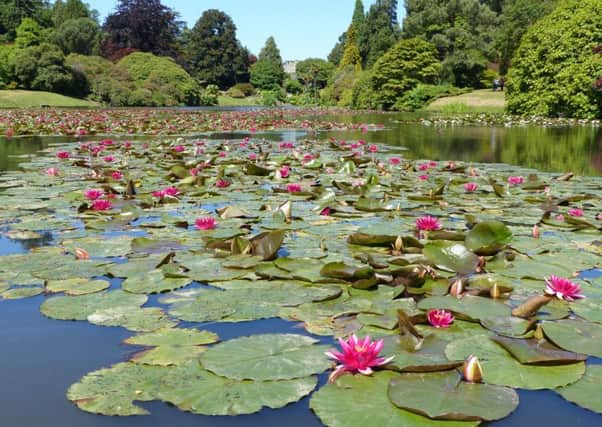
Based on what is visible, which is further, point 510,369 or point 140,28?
point 140,28

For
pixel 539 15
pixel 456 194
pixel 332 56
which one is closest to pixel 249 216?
pixel 456 194

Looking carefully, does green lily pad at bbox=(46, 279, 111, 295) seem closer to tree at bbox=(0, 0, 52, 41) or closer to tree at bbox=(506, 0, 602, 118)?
tree at bbox=(506, 0, 602, 118)

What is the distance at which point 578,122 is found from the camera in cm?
1766

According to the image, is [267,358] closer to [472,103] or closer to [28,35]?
[472,103]

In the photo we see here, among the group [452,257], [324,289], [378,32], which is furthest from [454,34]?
[324,289]

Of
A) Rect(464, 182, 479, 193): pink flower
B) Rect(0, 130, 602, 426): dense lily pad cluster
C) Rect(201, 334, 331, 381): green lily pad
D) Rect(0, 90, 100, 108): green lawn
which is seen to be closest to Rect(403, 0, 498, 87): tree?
Rect(0, 90, 100, 108): green lawn

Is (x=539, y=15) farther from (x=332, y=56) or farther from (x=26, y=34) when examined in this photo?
(x=332, y=56)

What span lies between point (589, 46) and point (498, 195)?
1812 cm

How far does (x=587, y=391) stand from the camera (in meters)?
1.37

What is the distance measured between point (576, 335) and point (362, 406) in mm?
833

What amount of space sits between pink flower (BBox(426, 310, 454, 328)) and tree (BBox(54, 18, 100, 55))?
48.5m

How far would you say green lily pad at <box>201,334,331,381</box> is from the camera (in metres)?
1.46

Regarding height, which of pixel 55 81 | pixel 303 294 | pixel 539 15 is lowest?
pixel 303 294

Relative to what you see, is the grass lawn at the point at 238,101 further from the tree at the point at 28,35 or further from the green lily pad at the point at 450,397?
the green lily pad at the point at 450,397
